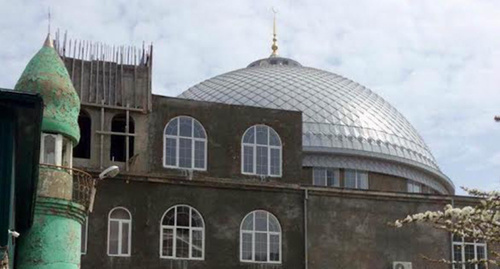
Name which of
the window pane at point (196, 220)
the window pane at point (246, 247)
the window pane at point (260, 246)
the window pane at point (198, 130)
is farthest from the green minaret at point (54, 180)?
the window pane at point (260, 246)

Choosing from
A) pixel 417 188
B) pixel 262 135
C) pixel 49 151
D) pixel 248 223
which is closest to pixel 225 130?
pixel 262 135

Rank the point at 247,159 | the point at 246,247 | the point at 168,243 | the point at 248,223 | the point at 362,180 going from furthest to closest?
the point at 362,180 < the point at 247,159 < the point at 248,223 < the point at 246,247 < the point at 168,243

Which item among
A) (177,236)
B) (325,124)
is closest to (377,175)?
(325,124)

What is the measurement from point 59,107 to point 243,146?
14223 mm

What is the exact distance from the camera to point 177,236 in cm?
3306

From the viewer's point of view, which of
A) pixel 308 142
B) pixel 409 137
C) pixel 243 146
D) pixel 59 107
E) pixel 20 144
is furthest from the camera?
pixel 409 137

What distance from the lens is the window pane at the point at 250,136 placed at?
3531cm

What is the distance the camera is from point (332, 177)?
42.9 m

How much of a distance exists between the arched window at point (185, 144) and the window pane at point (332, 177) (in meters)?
9.41

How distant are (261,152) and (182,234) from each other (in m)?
4.45

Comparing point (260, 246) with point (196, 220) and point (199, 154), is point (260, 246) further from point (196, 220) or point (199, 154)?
point (199, 154)

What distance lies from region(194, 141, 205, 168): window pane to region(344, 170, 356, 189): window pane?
9889 mm

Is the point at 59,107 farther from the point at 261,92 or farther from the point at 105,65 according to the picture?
the point at 261,92

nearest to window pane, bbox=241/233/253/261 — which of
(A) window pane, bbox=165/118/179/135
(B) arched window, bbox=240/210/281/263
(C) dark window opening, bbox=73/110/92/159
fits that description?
(B) arched window, bbox=240/210/281/263
